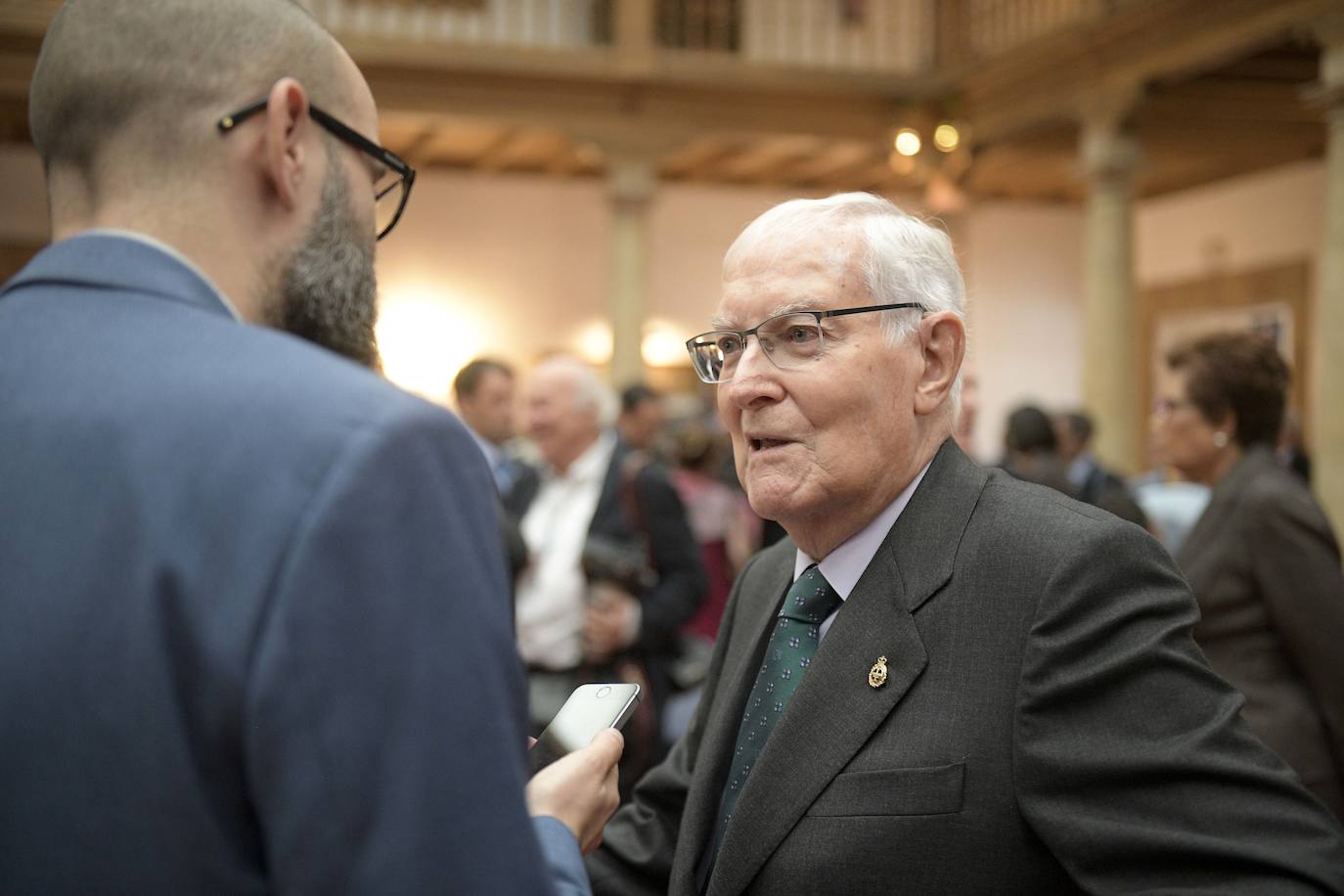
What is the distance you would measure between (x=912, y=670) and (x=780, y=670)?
0.27 meters

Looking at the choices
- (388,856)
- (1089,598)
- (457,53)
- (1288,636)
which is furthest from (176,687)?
(457,53)

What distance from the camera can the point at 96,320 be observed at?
1062 millimetres

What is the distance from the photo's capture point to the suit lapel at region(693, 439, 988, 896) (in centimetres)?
169

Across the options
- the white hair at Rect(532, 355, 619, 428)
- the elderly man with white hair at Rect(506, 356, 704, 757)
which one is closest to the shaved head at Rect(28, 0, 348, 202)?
the elderly man with white hair at Rect(506, 356, 704, 757)

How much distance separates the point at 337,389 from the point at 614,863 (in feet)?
4.32

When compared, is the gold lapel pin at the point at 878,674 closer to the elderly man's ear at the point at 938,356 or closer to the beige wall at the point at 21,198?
the elderly man's ear at the point at 938,356

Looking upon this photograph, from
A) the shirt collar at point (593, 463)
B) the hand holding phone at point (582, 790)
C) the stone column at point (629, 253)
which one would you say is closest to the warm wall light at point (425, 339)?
the stone column at point (629, 253)

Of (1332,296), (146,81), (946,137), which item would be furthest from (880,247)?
(946,137)

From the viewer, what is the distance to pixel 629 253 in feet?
44.8

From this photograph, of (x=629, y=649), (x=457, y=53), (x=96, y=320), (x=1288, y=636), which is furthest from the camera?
(x=457, y=53)

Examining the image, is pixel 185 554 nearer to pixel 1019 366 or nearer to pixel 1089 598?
pixel 1089 598

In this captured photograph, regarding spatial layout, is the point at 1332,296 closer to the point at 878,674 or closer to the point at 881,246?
the point at 881,246

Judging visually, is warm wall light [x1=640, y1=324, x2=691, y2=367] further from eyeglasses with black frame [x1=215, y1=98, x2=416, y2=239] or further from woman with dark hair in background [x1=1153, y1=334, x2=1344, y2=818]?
eyeglasses with black frame [x1=215, y1=98, x2=416, y2=239]

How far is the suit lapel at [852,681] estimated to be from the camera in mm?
1686
